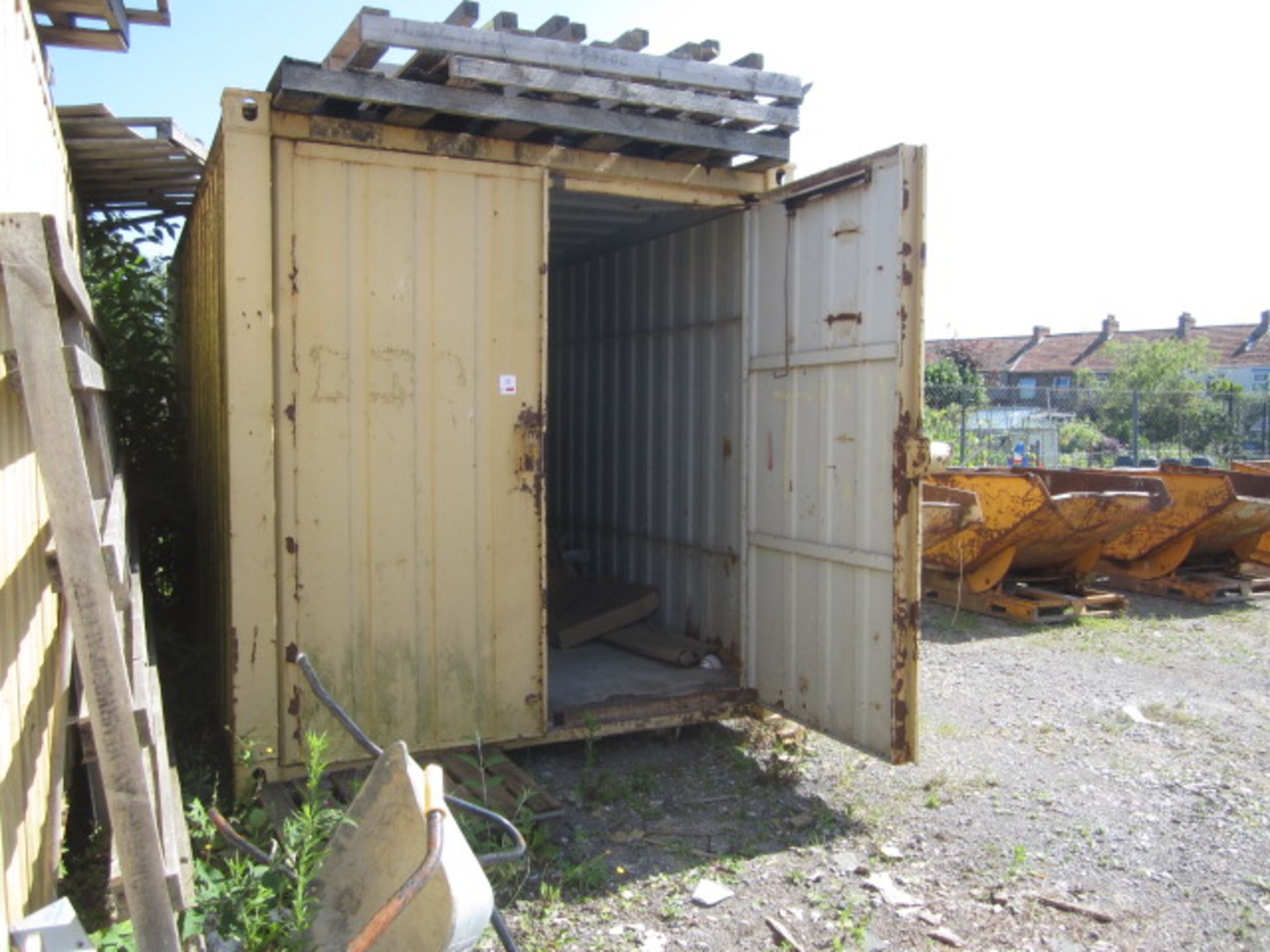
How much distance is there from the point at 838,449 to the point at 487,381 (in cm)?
171

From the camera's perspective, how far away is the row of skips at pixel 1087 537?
8914 mm

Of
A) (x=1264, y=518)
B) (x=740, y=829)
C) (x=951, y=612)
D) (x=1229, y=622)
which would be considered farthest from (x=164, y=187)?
(x=1264, y=518)

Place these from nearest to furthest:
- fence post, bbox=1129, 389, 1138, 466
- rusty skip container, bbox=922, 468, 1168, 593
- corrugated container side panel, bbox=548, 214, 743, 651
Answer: corrugated container side panel, bbox=548, 214, 743, 651, rusty skip container, bbox=922, 468, 1168, 593, fence post, bbox=1129, 389, 1138, 466

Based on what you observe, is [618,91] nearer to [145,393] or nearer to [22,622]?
[22,622]

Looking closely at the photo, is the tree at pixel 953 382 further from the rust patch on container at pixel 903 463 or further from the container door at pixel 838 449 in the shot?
the rust patch on container at pixel 903 463

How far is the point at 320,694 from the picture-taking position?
12.1 feet

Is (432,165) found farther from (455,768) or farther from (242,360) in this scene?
(455,768)

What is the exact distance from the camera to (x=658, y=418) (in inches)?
275

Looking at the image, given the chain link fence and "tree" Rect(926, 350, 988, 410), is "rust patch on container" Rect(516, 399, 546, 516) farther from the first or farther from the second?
"tree" Rect(926, 350, 988, 410)

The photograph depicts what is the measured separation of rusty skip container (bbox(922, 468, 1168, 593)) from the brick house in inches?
1240

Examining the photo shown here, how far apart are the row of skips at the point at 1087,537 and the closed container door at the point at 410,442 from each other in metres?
4.38

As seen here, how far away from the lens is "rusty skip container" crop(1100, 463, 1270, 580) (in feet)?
32.7

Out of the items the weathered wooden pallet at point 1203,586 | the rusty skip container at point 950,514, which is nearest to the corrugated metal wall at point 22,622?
the rusty skip container at point 950,514

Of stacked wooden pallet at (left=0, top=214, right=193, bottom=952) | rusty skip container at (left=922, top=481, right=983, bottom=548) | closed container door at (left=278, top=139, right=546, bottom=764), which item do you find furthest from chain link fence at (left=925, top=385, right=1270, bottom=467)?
stacked wooden pallet at (left=0, top=214, right=193, bottom=952)
